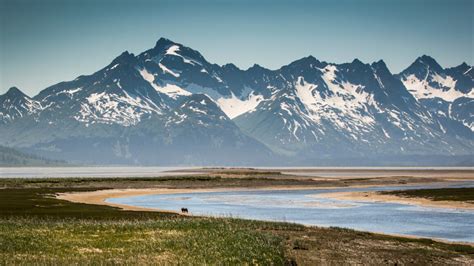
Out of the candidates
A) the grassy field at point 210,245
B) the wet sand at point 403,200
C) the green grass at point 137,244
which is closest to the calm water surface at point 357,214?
the wet sand at point 403,200

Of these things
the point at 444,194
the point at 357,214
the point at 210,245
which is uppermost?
the point at 444,194

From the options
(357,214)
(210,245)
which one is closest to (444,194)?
(357,214)

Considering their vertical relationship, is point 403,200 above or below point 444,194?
below

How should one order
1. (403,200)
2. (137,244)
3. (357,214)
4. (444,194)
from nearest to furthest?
(137,244)
(357,214)
(403,200)
(444,194)

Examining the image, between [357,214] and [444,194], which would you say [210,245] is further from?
[444,194]

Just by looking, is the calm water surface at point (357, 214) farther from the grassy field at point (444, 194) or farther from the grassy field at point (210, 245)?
the grassy field at point (444, 194)

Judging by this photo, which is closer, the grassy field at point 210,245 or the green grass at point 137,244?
the green grass at point 137,244

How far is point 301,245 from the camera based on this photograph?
49781 millimetres

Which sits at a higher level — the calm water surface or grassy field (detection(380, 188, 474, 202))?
grassy field (detection(380, 188, 474, 202))

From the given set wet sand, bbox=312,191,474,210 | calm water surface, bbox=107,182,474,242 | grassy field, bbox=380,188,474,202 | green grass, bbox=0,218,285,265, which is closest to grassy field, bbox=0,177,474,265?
green grass, bbox=0,218,285,265

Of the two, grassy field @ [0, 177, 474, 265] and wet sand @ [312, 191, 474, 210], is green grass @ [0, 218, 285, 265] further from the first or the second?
wet sand @ [312, 191, 474, 210]

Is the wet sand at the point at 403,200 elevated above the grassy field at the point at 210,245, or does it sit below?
above

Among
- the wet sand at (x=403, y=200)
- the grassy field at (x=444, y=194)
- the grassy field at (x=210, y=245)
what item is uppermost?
the grassy field at (x=444, y=194)

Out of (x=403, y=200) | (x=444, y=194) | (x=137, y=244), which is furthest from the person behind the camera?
(x=444, y=194)
